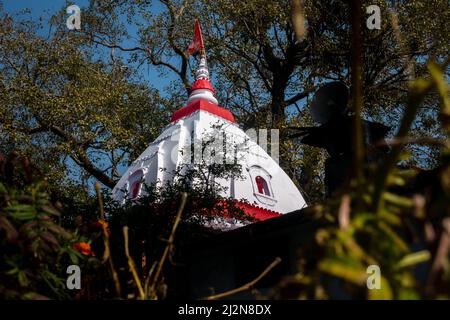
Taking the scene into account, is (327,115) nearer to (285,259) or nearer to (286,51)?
(285,259)

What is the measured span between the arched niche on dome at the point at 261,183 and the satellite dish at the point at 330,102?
9.55 meters

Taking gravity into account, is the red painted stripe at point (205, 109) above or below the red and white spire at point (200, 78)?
below

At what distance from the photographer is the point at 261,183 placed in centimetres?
1833

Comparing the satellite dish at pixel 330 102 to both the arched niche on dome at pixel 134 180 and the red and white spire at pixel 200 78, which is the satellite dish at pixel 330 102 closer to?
the arched niche on dome at pixel 134 180

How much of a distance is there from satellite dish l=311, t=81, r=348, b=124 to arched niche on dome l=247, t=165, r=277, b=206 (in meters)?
9.55

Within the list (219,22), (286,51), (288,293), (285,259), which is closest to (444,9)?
(286,51)

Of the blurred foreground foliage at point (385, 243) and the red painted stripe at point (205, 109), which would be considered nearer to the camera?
the blurred foreground foliage at point (385, 243)

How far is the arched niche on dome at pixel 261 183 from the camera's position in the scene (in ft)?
58.6

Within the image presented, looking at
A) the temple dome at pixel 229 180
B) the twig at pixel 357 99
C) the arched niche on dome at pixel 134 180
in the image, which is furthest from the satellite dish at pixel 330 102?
the arched niche on dome at pixel 134 180

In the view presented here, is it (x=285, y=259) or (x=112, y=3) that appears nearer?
(x=285, y=259)

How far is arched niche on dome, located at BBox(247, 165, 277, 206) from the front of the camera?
58.6ft

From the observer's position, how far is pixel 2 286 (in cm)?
215
